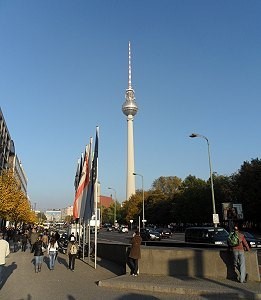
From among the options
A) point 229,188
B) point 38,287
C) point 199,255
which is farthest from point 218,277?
point 229,188

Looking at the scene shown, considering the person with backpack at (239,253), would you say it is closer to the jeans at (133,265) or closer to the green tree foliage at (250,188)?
the jeans at (133,265)

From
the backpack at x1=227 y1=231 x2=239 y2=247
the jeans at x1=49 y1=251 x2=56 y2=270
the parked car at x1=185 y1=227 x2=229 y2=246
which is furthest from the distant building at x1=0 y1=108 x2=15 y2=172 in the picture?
the backpack at x1=227 y1=231 x2=239 y2=247

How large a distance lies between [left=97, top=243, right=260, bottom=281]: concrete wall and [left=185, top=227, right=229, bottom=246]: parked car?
1025cm

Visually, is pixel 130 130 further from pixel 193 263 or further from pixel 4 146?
pixel 193 263

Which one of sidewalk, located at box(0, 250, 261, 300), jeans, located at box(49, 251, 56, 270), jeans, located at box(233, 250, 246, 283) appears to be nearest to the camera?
sidewalk, located at box(0, 250, 261, 300)

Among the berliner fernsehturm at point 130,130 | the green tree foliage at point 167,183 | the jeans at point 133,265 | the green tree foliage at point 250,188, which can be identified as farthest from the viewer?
the berliner fernsehturm at point 130,130

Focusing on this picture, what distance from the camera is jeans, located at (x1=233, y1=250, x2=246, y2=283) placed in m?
12.1

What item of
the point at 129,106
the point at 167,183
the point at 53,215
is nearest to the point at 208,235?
the point at 167,183

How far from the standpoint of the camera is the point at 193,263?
13750 mm

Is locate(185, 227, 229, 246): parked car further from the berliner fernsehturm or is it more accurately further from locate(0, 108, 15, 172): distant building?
the berliner fernsehturm

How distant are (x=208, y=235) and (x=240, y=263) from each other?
13397mm

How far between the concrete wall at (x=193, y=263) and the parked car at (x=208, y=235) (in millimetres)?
10252

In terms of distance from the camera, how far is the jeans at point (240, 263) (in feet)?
39.7

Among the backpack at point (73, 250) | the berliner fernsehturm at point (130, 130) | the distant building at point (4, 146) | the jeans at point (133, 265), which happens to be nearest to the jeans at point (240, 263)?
the jeans at point (133, 265)
